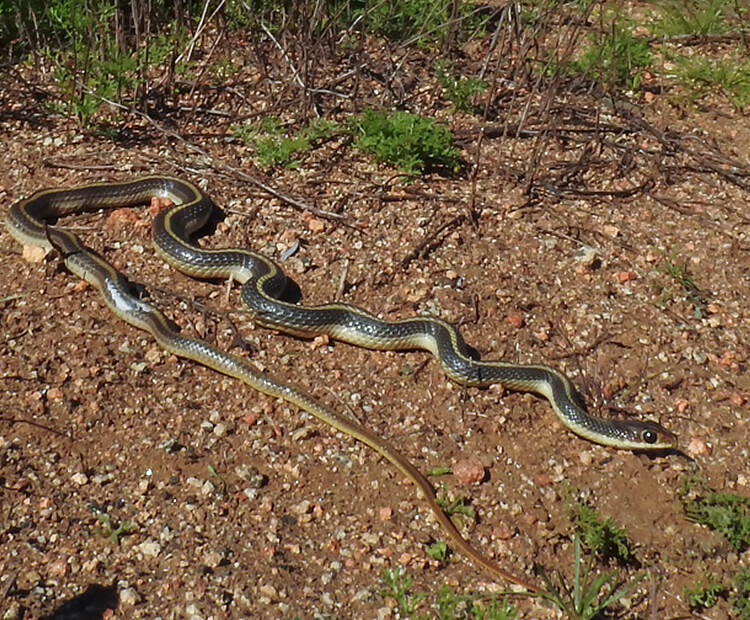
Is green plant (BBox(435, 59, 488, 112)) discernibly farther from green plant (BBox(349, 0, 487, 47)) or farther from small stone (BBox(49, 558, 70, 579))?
small stone (BBox(49, 558, 70, 579))

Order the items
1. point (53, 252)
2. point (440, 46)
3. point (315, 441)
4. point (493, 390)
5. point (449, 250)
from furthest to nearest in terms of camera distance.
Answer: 1. point (440, 46)
2. point (449, 250)
3. point (53, 252)
4. point (493, 390)
5. point (315, 441)

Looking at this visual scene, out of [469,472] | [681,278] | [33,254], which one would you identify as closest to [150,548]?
[469,472]

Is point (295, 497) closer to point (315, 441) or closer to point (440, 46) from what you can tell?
point (315, 441)

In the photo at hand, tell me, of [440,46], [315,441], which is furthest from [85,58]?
[315,441]

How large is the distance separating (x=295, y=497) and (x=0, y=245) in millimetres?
3406

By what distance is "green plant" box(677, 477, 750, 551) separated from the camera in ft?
18.4

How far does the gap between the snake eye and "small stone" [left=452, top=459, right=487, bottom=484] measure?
1.06 meters

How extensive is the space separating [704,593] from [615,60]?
5.97 metres

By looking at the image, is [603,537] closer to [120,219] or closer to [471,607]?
[471,607]

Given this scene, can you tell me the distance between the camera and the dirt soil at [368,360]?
5.22 metres

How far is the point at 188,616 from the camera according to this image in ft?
15.8

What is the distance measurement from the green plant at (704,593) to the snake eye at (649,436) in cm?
93

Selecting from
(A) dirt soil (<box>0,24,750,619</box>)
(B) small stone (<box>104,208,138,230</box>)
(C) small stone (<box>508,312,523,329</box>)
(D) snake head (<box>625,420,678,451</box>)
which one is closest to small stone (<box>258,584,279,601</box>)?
(A) dirt soil (<box>0,24,750,619</box>)

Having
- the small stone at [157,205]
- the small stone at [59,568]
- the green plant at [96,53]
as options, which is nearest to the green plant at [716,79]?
the green plant at [96,53]
